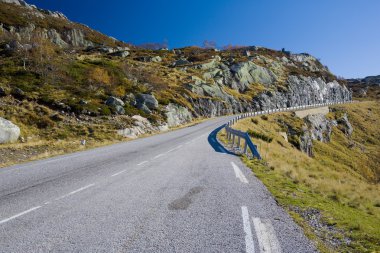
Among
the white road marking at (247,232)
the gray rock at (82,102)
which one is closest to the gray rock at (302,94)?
the gray rock at (82,102)

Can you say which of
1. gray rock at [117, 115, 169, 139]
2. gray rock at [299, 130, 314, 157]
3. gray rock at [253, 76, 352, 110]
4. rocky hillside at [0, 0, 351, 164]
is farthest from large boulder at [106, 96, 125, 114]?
gray rock at [253, 76, 352, 110]

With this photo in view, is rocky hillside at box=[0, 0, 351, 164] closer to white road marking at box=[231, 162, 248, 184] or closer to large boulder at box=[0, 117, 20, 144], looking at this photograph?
large boulder at box=[0, 117, 20, 144]

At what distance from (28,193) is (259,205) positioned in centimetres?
572

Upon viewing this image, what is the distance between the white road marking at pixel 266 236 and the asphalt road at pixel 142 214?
15mm

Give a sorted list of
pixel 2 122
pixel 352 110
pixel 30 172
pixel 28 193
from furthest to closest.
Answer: pixel 352 110
pixel 2 122
pixel 30 172
pixel 28 193

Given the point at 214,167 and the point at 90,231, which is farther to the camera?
the point at 214,167

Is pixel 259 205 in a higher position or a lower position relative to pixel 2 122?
lower

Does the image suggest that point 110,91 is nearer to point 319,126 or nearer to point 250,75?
point 319,126

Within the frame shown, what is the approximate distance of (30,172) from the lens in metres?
11.0

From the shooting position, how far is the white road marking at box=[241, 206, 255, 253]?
176 inches

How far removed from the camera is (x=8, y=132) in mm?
20422

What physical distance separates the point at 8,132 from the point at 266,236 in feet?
67.0

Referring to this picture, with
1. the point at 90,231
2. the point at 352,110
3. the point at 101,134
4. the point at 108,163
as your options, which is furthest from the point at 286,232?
the point at 352,110

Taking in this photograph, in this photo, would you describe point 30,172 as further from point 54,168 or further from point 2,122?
point 2,122
